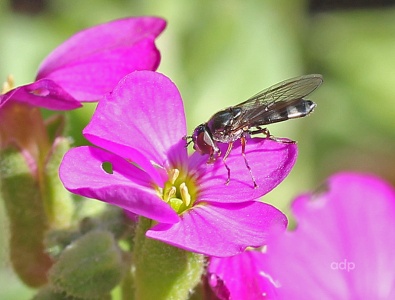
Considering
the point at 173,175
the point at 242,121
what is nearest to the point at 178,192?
the point at 173,175

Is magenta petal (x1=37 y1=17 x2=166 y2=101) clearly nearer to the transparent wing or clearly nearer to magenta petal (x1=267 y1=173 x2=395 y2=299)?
the transparent wing

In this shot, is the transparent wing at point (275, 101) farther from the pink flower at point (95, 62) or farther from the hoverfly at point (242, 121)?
the pink flower at point (95, 62)

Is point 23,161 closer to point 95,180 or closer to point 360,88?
point 95,180

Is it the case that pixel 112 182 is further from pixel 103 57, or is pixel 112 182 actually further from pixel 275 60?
pixel 275 60

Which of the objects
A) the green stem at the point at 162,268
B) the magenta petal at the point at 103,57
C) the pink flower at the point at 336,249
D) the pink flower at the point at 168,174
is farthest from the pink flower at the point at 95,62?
the pink flower at the point at 336,249

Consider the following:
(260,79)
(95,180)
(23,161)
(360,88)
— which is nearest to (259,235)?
(95,180)
